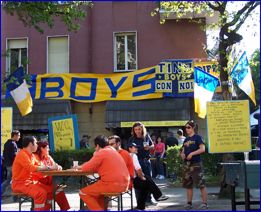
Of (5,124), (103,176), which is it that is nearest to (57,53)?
(5,124)

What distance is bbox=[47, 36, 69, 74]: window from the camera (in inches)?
868

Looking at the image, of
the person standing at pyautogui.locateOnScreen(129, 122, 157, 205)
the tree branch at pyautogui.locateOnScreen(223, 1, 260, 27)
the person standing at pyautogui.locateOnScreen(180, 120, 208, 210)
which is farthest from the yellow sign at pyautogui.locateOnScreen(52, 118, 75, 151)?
the tree branch at pyautogui.locateOnScreen(223, 1, 260, 27)

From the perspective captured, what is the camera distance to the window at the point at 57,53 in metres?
22.0

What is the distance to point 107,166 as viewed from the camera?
8109 mm

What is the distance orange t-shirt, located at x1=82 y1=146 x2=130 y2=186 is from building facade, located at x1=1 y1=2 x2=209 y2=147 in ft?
40.5

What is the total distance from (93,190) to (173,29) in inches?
562

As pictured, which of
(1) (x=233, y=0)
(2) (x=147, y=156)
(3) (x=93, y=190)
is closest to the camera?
(3) (x=93, y=190)

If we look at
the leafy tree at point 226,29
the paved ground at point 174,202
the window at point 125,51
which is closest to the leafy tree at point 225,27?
the leafy tree at point 226,29

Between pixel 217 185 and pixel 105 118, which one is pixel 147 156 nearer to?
pixel 217 185

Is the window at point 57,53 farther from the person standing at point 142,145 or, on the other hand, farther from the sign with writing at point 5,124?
the person standing at point 142,145

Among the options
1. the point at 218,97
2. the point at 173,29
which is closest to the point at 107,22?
the point at 173,29

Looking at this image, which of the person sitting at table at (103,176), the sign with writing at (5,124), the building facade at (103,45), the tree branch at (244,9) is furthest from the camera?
the building facade at (103,45)

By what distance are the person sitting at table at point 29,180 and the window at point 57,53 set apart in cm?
1344

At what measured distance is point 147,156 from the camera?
1055 centimetres
